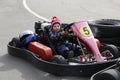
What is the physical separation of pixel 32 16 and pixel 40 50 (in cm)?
538

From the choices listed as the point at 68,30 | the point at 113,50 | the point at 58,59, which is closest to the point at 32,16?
Result: the point at 68,30

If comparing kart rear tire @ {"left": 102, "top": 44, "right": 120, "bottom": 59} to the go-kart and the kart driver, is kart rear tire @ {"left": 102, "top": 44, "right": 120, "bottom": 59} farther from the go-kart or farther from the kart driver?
the kart driver

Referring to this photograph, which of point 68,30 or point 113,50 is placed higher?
point 68,30

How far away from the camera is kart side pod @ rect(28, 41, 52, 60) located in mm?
7605

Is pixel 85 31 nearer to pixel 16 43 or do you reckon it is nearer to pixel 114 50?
pixel 114 50

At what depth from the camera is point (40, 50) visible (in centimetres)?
777

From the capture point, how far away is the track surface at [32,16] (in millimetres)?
7582

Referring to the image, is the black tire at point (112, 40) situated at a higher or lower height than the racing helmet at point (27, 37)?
lower

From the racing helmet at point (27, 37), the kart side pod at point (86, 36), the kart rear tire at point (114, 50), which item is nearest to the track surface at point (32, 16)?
the racing helmet at point (27, 37)

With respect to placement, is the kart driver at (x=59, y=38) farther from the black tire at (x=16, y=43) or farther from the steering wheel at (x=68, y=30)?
the black tire at (x=16, y=43)

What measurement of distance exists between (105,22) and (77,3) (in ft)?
21.0

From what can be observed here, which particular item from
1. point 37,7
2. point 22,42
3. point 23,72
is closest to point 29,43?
point 22,42

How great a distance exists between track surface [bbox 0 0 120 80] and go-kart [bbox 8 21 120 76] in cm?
16

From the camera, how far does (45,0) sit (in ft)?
54.3
